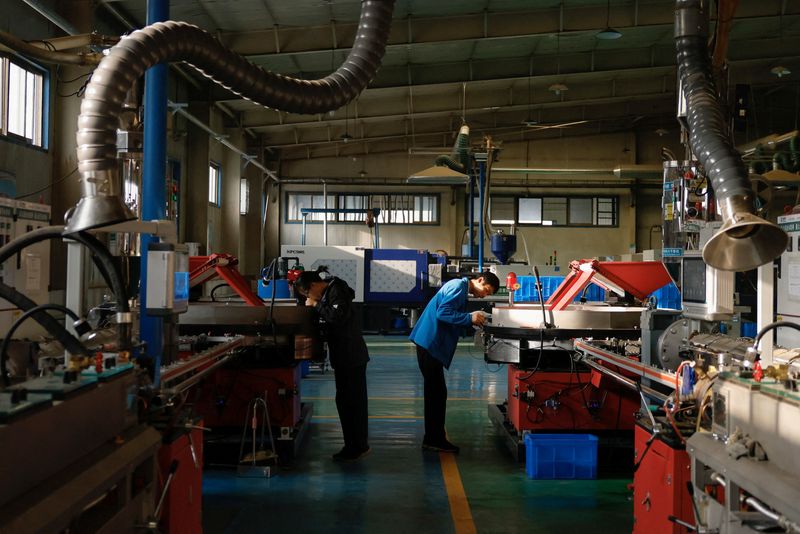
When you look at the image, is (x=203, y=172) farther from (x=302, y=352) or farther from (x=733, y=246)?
(x=733, y=246)

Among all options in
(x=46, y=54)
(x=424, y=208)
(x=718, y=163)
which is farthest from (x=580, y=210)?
(x=718, y=163)

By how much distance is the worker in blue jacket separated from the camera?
5.39 m

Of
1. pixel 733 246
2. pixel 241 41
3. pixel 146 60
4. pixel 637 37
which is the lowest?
pixel 733 246

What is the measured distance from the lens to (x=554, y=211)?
1881cm

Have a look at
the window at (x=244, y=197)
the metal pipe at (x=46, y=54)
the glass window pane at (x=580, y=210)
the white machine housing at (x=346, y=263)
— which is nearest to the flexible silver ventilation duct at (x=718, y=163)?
the metal pipe at (x=46, y=54)

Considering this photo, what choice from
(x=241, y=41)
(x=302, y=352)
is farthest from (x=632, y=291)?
(x=241, y=41)

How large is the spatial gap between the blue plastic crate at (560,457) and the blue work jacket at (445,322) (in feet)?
3.06

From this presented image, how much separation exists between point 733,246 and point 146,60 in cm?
218

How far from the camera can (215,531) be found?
3850 mm

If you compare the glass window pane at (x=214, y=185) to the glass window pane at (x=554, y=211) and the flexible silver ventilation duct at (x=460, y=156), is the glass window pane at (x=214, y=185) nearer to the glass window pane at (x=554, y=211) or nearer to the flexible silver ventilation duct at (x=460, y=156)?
the flexible silver ventilation duct at (x=460, y=156)

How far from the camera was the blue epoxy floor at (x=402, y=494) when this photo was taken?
3.99 metres

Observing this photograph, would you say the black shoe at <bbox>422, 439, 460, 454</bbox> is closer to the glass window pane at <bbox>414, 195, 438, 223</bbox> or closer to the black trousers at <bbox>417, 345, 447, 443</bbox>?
the black trousers at <bbox>417, 345, 447, 443</bbox>

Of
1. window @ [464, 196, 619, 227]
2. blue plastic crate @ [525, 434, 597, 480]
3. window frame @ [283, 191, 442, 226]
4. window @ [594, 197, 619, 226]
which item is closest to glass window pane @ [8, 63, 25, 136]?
blue plastic crate @ [525, 434, 597, 480]

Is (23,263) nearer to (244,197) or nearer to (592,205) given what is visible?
(244,197)
